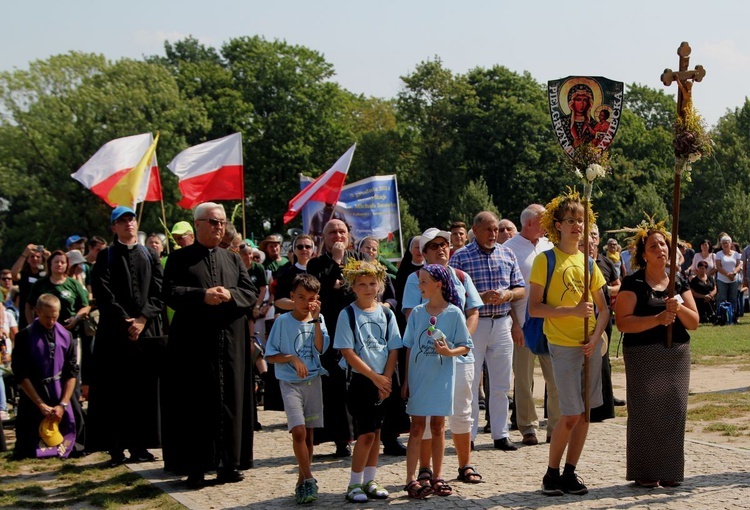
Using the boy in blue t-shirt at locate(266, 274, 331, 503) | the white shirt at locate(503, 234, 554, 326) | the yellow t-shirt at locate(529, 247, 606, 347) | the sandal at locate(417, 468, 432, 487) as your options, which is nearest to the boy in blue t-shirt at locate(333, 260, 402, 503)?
the sandal at locate(417, 468, 432, 487)

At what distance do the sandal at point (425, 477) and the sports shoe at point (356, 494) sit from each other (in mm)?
417

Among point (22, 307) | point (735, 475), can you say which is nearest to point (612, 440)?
point (735, 475)

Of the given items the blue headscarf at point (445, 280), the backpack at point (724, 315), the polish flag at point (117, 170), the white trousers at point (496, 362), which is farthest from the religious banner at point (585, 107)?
the backpack at point (724, 315)

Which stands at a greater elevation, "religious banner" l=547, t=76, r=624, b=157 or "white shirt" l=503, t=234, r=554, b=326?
"religious banner" l=547, t=76, r=624, b=157

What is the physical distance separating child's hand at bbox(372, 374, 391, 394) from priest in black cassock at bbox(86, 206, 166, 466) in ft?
9.88

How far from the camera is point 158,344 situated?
969 cm

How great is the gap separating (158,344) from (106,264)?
0.89m

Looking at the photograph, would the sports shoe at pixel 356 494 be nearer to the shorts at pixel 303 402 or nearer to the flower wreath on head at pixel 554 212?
the shorts at pixel 303 402

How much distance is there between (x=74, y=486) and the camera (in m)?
8.61

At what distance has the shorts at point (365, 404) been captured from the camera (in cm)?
737

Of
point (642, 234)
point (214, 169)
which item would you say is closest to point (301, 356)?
point (642, 234)

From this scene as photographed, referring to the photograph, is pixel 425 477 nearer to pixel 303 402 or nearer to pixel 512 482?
pixel 512 482

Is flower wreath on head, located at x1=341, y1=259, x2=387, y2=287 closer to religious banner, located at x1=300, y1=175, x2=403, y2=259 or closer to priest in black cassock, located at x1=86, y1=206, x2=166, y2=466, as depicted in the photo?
priest in black cassock, located at x1=86, y1=206, x2=166, y2=466

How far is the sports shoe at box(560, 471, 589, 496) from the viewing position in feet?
23.6
